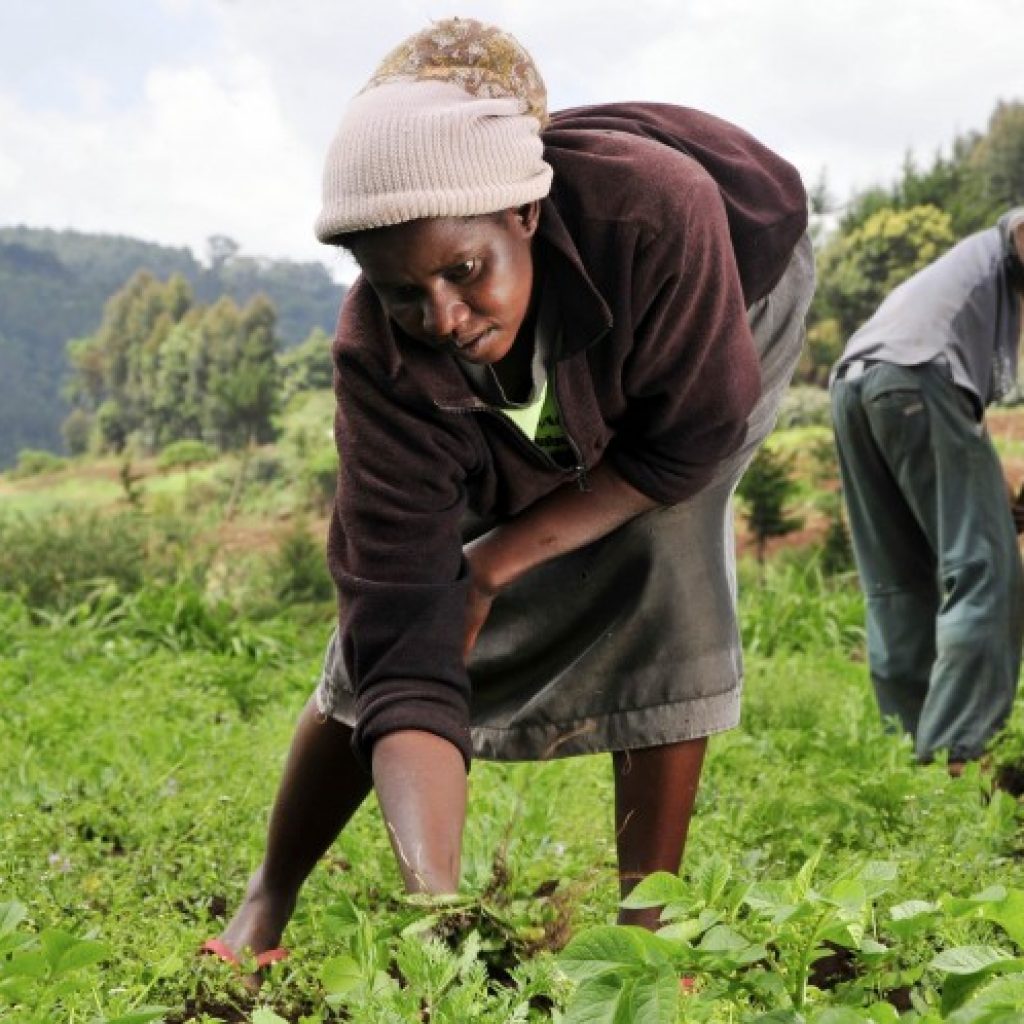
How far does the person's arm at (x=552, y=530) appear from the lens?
2609mm

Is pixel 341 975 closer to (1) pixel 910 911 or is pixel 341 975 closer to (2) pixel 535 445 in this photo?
(1) pixel 910 911

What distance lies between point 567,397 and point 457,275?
1.18 ft

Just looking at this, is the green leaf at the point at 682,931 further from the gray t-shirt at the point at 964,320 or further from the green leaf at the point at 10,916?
the gray t-shirt at the point at 964,320

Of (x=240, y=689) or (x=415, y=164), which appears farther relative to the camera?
(x=240, y=689)

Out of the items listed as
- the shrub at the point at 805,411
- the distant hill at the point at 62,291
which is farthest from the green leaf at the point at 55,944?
the distant hill at the point at 62,291

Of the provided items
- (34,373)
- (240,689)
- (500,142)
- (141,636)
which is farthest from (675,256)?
(34,373)

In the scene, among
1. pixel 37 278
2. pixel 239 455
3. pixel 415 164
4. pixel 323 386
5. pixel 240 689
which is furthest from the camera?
pixel 37 278

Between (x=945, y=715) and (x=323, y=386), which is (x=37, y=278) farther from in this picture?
(x=945, y=715)

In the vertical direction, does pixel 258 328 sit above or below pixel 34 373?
above

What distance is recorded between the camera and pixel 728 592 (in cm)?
286

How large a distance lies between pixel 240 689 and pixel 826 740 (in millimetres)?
2264

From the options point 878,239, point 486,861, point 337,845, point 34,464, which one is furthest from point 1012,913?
point 34,464

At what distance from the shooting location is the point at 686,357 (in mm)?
2414

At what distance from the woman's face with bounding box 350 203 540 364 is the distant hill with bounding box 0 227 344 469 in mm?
37598
